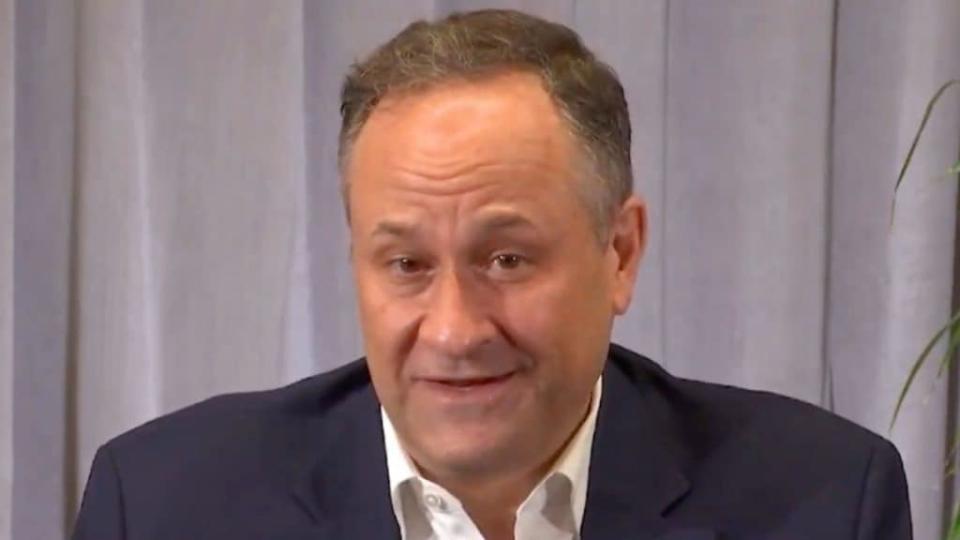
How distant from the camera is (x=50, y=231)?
74.5 inches

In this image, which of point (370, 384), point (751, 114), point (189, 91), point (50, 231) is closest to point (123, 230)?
point (50, 231)

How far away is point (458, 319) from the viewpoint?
1.00m

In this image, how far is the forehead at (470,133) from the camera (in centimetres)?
101

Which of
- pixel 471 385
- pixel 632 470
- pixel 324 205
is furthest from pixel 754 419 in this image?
pixel 324 205

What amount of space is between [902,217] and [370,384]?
86cm

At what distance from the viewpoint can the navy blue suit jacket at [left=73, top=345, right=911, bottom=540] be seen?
120 centimetres

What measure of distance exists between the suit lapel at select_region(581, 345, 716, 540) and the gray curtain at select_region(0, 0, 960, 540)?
609mm

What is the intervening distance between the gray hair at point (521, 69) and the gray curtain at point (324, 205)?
757 millimetres

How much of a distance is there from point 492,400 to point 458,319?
78 millimetres

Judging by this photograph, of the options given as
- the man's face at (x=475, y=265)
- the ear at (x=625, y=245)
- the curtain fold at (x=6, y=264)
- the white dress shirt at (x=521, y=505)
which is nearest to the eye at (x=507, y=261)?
the man's face at (x=475, y=265)

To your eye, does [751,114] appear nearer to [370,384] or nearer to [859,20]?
[859,20]

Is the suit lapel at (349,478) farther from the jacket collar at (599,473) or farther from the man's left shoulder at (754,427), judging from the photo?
the man's left shoulder at (754,427)

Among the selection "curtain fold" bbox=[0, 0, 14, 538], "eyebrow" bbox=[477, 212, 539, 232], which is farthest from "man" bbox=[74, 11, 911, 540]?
"curtain fold" bbox=[0, 0, 14, 538]

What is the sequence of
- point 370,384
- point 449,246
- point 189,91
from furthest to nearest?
point 189,91, point 370,384, point 449,246
